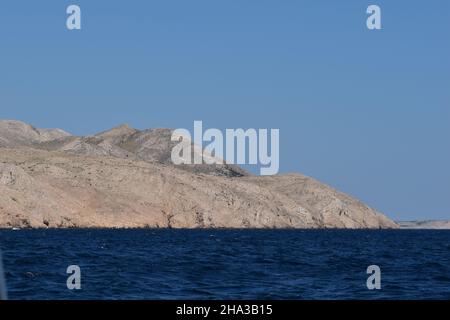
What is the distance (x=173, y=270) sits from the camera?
193 ft

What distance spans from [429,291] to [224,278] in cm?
1248

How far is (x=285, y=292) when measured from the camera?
45.1 m

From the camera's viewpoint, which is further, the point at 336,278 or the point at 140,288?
the point at 336,278
